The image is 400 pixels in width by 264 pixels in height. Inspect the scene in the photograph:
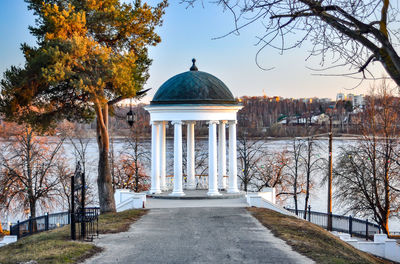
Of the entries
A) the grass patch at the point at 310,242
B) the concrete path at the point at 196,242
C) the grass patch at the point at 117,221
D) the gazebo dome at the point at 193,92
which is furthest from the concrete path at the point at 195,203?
the gazebo dome at the point at 193,92

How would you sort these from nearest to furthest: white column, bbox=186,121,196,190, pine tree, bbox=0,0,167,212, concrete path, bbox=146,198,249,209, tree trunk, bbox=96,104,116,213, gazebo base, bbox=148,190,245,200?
pine tree, bbox=0,0,167,212
tree trunk, bbox=96,104,116,213
concrete path, bbox=146,198,249,209
gazebo base, bbox=148,190,245,200
white column, bbox=186,121,196,190

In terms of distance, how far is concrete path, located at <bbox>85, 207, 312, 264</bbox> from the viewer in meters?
12.4

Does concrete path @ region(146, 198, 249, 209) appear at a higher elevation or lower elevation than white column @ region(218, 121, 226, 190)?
lower

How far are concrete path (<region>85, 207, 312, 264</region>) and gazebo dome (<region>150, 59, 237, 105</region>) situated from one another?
695 centimetres

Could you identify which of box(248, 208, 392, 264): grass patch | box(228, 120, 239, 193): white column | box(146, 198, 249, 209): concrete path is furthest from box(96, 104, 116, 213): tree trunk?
box(228, 120, 239, 193): white column

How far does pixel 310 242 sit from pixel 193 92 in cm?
1231

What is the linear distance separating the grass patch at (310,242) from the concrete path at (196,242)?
0.34 metres

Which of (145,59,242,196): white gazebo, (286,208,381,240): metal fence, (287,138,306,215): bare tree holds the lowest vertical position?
(286,208,381,240): metal fence

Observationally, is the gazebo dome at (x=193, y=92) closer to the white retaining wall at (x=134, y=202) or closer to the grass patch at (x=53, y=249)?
the white retaining wall at (x=134, y=202)


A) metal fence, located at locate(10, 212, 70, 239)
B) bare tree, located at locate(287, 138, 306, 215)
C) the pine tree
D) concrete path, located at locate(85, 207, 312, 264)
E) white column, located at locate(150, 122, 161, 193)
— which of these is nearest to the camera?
concrete path, located at locate(85, 207, 312, 264)

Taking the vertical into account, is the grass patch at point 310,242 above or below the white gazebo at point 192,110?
below

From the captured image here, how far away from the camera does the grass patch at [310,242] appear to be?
1310 cm

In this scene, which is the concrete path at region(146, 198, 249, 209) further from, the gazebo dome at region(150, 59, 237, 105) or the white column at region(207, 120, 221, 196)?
the gazebo dome at region(150, 59, 237, 105)

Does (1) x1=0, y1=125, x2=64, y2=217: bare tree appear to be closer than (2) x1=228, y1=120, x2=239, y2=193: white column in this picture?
No
